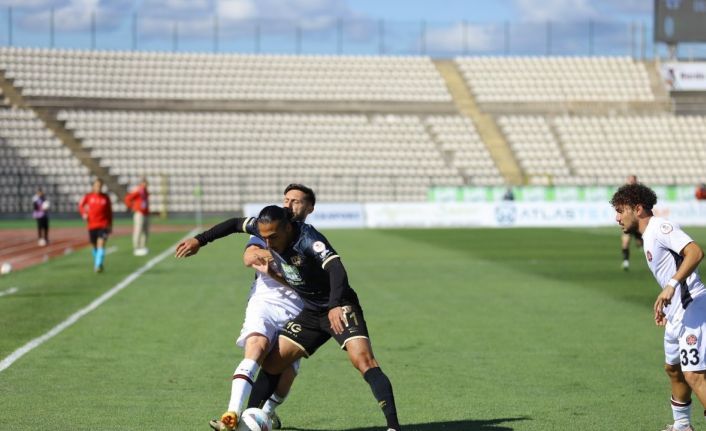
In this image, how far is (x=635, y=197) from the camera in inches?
306

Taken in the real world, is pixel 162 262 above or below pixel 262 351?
below

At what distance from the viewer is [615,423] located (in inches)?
351

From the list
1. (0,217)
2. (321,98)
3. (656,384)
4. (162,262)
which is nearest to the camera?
(656,384)

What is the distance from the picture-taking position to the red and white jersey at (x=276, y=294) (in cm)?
841

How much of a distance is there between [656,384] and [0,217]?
47.4 meters

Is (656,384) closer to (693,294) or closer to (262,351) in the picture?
(693,294)

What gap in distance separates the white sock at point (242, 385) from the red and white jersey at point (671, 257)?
301cm

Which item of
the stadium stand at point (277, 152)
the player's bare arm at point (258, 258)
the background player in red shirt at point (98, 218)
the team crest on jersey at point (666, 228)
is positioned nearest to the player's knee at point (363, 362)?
the player's bare arm at point (258, 258)

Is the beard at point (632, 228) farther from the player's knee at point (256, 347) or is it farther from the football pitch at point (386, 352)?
the player's knee at point (256, 347)

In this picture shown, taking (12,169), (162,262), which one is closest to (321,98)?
(12,169)

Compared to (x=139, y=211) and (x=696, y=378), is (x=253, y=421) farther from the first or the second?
(x=139, y=211)

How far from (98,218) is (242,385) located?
17.2 m

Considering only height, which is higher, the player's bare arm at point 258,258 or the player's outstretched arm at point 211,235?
the player's outstretched arm at point 211,235

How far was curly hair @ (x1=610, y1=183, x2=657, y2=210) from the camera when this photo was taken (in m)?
7.76
